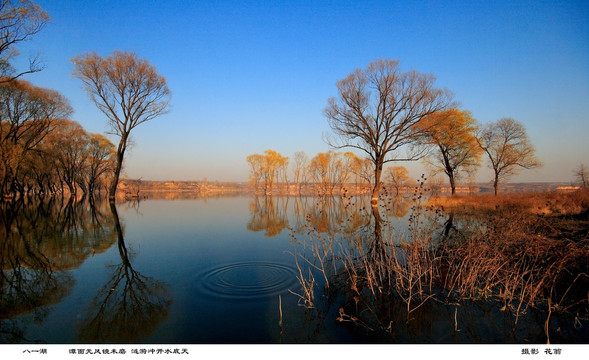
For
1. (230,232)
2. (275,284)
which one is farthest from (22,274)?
(230,232)

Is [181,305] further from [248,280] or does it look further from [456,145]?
[456,145]

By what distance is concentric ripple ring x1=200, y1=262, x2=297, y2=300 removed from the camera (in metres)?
4.95

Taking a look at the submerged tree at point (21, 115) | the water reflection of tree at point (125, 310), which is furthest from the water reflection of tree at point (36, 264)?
the submerged tree at point (21, 115)

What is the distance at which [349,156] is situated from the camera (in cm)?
6506

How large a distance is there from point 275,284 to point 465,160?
29559 millimetres

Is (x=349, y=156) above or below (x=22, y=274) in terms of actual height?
above

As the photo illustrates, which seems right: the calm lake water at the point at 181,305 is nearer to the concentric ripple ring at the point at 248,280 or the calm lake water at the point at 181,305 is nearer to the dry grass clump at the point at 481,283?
the concentric ripple ring at the point at 248,280

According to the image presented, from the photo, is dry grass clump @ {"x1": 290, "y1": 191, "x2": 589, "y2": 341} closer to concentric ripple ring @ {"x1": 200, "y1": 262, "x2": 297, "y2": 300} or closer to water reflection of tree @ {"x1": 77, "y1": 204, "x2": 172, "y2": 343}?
concentric ripple ring @ {"x1": 200, "y1": 262, "x2": 297, "y2": 300}

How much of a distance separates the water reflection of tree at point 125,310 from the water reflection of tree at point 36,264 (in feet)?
2.24

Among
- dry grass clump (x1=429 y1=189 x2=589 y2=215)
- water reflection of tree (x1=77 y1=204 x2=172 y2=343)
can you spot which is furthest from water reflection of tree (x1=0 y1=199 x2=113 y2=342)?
dry grass clump (x1=429 y1=189 x2=589 y2=215)

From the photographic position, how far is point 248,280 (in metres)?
5.60

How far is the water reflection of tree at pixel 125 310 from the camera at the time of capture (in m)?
3.46
